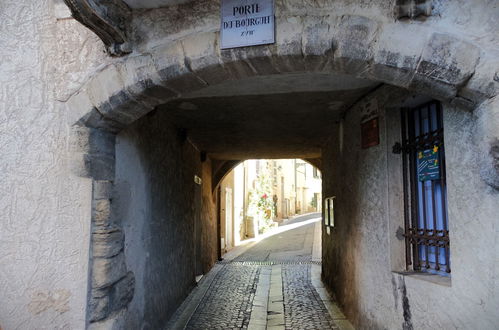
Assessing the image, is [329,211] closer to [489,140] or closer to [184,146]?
[184,146]

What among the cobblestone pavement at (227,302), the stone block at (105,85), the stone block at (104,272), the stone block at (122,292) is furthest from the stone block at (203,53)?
the cobblestone pavement at (227,302)

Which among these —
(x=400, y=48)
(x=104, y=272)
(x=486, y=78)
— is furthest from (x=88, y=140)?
(x=486, y=78)

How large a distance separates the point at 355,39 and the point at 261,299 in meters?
4.64

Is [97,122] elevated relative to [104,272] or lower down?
elevated

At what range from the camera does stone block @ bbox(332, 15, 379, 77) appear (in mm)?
2398

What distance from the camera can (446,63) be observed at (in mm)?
2244

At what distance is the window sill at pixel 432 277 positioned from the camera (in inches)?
110

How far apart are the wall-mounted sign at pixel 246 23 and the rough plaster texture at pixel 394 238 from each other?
4.17 feet

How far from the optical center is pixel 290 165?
33.2 meters

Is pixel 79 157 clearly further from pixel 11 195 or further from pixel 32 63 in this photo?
pixel 32 63

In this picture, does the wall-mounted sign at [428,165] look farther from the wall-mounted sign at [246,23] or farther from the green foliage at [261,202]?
the green foliage at [261,202]

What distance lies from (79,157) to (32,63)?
2.55 feet

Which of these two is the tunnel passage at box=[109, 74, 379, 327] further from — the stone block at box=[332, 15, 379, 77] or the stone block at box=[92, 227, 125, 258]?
the stone block at box=[332, 15, 379, 77]

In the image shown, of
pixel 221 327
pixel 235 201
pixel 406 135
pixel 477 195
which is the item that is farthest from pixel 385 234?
pixel 235 201
